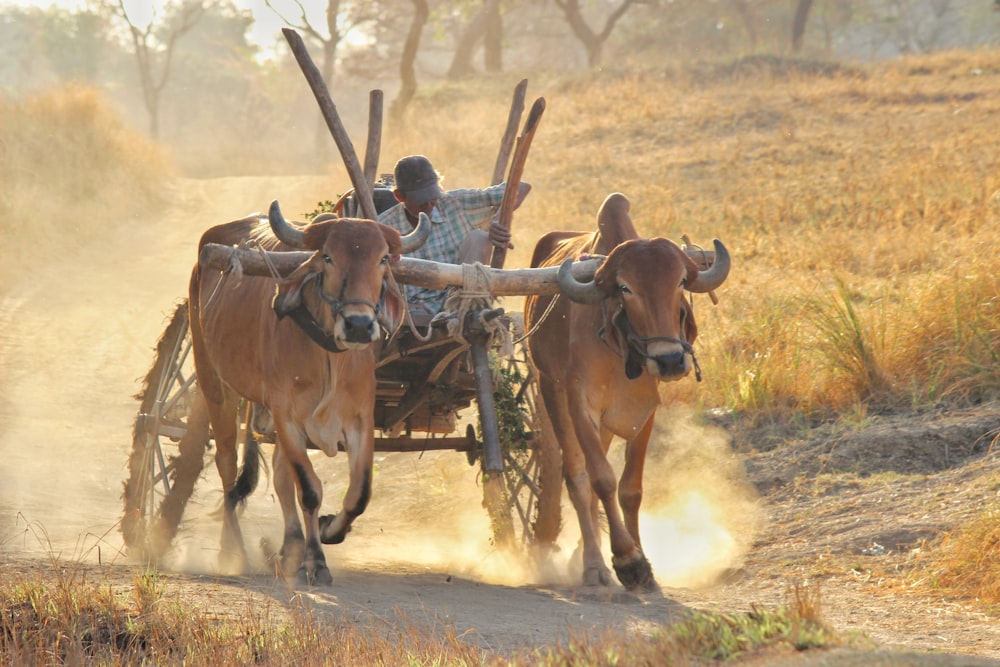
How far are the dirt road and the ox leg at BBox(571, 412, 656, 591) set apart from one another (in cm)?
12

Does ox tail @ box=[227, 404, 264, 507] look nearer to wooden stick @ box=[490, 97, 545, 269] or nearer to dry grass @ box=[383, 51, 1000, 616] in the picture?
wooden stick @ box=[490, 97, 545, 269]

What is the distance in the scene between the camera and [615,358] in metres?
5.88

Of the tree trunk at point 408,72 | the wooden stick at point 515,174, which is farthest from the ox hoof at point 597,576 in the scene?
→ the tree trunk at point 408,72

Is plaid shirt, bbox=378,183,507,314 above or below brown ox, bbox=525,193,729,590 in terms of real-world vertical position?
above

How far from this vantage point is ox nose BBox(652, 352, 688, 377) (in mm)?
5191

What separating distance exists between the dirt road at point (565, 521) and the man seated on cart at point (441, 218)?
1453 millimetres

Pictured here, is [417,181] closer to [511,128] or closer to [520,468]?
[511,128]

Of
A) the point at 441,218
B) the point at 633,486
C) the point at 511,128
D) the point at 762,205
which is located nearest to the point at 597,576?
the point at 633,486

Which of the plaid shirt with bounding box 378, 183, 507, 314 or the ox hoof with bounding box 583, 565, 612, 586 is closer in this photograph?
the ox hoof with bounding box 583, 565, 612, 586

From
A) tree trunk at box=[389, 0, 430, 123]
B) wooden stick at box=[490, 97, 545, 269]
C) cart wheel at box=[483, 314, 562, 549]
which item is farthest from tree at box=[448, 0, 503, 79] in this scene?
wooden stick at box=[490, 97, 545, 269]

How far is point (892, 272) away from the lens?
11055 mm

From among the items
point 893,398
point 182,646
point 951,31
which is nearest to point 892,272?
point 893,398

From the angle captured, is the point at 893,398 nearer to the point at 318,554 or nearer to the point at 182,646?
the point at 318,554

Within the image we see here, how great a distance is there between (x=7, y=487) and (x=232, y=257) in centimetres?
392
